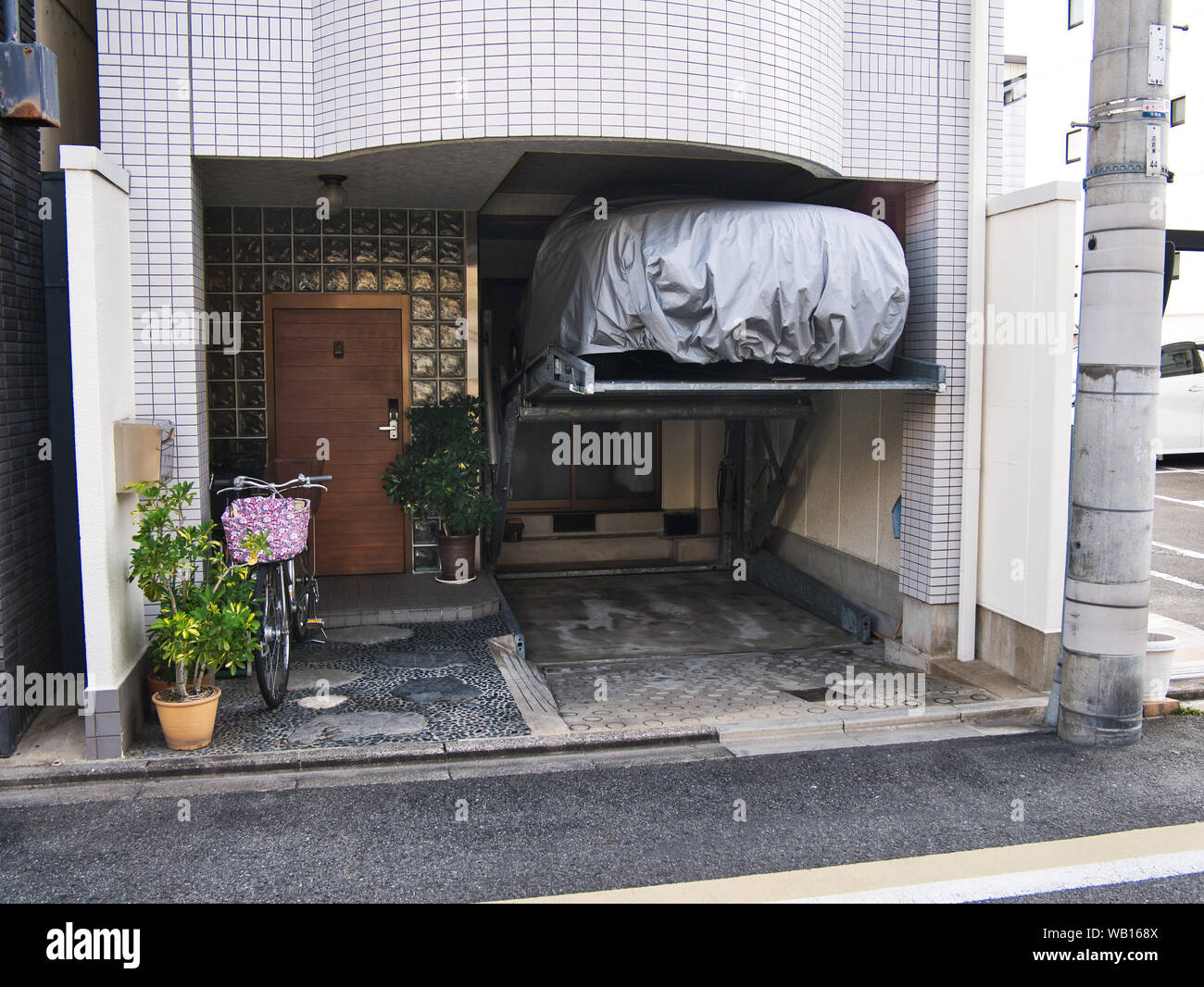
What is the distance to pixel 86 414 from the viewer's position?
5.42 m

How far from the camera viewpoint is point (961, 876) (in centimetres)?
445

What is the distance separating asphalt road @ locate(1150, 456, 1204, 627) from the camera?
31.7 ft

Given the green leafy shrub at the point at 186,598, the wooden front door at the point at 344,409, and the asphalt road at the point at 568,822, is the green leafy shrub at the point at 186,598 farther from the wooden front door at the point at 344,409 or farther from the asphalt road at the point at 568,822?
the wooden front door at the point at 344,409

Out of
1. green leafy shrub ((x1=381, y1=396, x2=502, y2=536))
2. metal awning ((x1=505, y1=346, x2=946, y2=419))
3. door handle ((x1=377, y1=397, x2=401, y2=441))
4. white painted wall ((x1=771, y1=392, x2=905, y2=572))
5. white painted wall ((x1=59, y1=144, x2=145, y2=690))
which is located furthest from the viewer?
door handle ((x1=377, y1=397, x2=401, y2=441))

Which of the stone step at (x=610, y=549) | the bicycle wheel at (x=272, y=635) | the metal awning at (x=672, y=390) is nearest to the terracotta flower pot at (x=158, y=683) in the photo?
the bicycle wheel at (x=272, y=635)

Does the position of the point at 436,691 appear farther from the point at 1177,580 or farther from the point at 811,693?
the point at 1177,580

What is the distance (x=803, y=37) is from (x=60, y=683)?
6.31m

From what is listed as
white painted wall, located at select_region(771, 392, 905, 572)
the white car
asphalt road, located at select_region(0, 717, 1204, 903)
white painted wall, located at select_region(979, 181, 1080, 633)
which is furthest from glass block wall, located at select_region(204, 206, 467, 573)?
the white car

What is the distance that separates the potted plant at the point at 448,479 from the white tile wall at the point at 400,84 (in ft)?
7.73

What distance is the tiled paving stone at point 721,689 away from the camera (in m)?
6.60

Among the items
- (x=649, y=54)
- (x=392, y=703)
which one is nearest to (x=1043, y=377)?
(x=649, y=54)

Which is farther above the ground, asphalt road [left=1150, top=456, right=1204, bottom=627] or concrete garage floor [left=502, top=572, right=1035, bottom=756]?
asphalt road [left=1150, top=456, right=1204, bottom=627]

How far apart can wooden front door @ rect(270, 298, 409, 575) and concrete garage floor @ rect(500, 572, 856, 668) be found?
1.72 meters

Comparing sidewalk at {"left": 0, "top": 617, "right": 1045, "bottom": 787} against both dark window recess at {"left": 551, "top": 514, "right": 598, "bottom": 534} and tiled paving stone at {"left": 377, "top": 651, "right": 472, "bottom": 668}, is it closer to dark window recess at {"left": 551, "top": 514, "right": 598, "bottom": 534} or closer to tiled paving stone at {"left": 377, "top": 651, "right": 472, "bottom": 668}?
tiled paving stone at {"left": 377, "top": 651, "right": 472, "bottom": 668}
